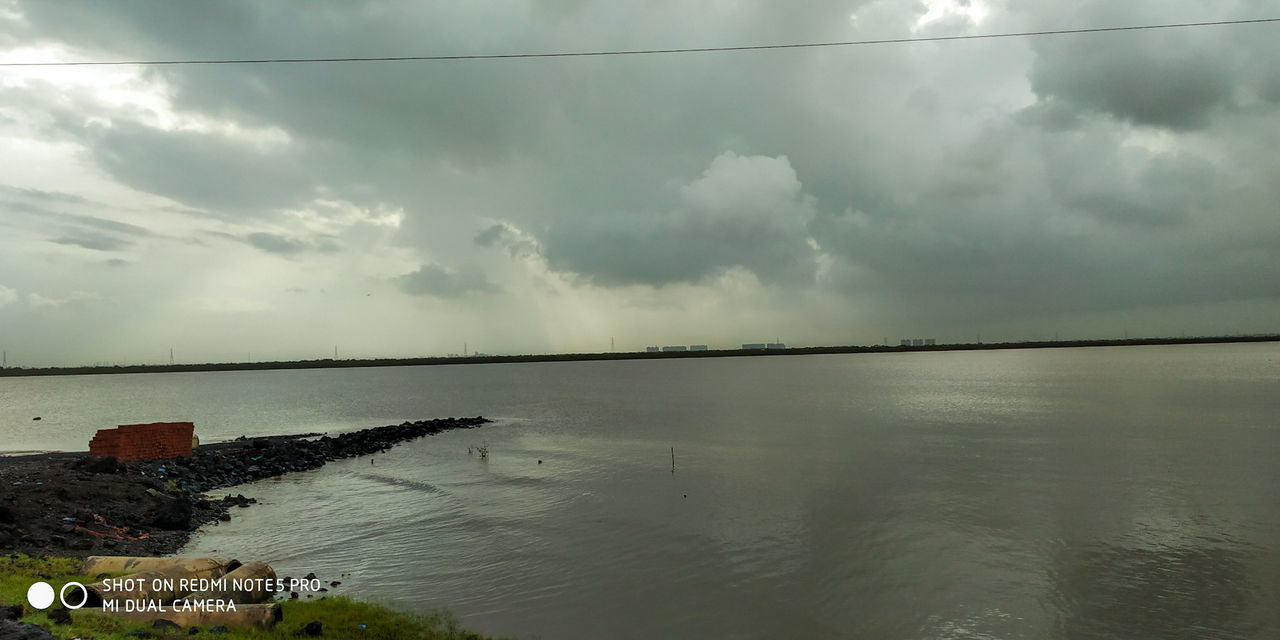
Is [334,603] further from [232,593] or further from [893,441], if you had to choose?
[893,441]

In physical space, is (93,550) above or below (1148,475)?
above

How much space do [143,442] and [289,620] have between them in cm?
2574

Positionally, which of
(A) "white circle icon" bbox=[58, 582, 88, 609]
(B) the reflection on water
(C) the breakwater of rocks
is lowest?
(B) the reflection on water

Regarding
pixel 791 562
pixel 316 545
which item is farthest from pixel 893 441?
pixel 316 545

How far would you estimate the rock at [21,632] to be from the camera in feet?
25.0

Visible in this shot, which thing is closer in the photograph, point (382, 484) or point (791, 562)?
point (791, 562)

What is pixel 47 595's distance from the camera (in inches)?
393

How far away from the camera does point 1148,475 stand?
27.7m

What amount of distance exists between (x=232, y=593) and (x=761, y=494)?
712 inches

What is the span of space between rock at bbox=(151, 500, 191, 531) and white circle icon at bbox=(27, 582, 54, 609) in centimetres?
911

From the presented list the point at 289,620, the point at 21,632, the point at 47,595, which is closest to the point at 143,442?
the point at 47,595

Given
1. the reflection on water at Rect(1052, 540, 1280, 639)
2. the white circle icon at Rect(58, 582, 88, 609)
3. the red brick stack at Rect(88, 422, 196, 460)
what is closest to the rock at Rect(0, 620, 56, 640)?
the white circle icon at Rect(58, 582, 88, 609)

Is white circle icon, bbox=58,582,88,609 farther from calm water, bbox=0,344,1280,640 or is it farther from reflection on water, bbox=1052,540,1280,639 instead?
reflection on water, bbox=1052,540,1280,639

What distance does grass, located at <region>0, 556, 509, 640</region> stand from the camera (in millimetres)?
8938
